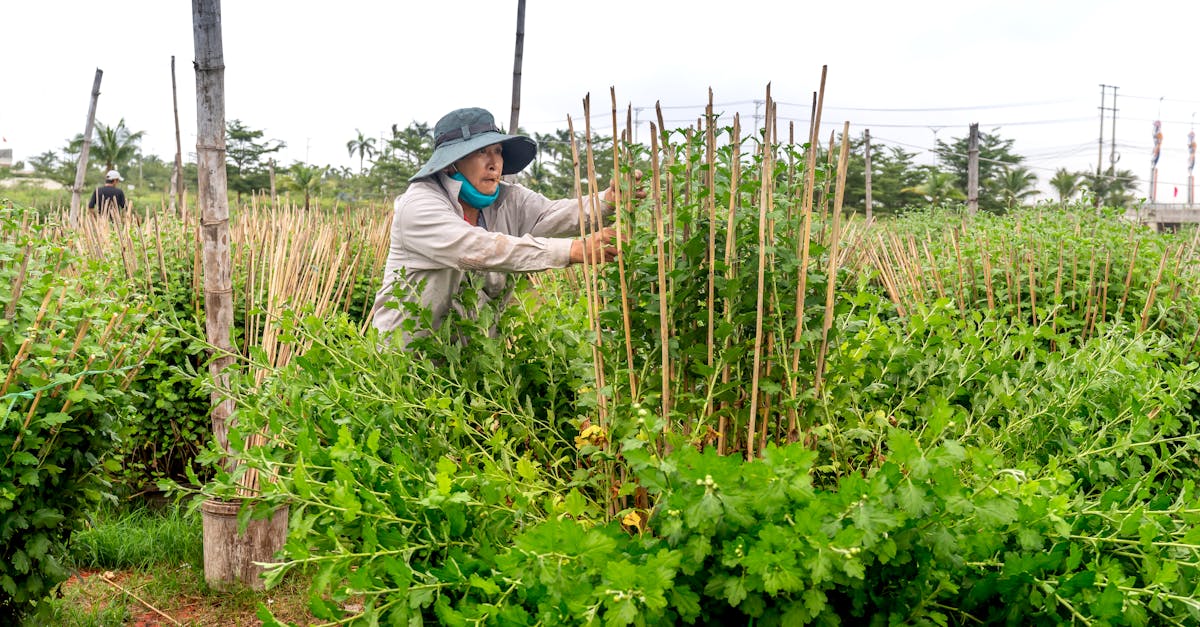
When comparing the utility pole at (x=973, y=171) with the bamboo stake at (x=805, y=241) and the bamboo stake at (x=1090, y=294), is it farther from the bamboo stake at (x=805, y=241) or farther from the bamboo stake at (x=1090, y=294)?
the bamboo stake at (x=805, y=241)

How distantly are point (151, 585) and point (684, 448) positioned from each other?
2.79 m

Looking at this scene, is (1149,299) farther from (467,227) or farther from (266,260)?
(266,260)

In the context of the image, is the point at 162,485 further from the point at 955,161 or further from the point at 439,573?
the point at 955,161

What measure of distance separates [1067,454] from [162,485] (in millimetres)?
1838

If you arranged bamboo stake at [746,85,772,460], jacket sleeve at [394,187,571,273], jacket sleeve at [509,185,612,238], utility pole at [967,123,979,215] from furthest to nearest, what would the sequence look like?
utility pole at [967,123,979,215] < jacket sleeve at [509,185,612,238] < jacket sleeve at [394,187,571,273] < bamboo stake at [746,85,772,460]

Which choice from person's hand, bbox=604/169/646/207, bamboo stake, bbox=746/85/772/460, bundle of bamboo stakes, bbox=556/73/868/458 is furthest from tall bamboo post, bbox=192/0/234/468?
bamboo stake, bbox=746/85/772/460

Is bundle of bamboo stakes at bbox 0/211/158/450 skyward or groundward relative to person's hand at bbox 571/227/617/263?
groundward

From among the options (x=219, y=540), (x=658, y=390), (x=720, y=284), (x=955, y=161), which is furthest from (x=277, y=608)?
(x=955, y=161)

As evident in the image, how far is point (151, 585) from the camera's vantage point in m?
3.54

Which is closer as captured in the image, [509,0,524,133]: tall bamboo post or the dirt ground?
the dirt ground

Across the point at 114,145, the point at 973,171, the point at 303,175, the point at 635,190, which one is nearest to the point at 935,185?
the point at 303,175

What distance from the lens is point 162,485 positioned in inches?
75.4

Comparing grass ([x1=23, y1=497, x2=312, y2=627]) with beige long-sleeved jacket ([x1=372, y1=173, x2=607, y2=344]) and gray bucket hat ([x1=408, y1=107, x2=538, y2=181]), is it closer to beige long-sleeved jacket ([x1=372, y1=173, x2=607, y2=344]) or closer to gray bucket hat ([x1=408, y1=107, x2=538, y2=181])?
beige long-sleeved jacket ([x1=372, y1=173, x2=607, y2=344])

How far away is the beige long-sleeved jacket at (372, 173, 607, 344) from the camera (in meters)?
2.42
